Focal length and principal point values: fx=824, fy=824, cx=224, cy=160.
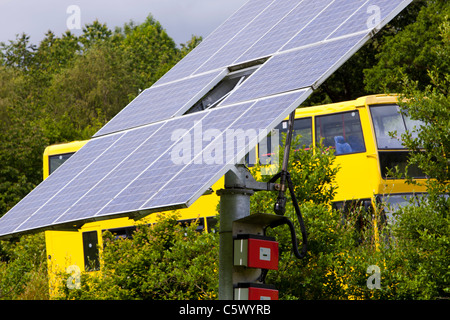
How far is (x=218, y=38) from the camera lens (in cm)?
1366

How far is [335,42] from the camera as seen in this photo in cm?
946

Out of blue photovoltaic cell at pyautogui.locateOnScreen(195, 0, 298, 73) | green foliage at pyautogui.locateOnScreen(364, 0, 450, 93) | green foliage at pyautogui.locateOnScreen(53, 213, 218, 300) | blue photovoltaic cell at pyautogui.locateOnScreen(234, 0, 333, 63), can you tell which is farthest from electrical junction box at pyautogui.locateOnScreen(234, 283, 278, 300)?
green foliage at pyautogui.locateOnScreen(364, 0, 450, 93)

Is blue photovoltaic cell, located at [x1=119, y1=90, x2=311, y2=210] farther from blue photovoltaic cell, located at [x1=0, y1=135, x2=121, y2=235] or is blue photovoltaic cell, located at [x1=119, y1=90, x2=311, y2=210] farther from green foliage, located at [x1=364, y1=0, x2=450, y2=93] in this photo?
green foliage, located at [x1=364, y1=0, x2=450, y2=93]

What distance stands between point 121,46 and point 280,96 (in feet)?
186

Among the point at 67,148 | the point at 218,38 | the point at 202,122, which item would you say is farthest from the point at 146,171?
the point at 67,148

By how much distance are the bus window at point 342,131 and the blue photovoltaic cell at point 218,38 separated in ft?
24.7

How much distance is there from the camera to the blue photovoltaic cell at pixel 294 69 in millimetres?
8828

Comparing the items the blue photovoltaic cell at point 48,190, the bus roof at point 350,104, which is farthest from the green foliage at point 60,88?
the blue photovoltaic cell at point 48,190

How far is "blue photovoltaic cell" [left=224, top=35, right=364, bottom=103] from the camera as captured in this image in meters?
8.83

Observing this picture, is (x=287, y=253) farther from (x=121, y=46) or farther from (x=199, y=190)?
(x=121, y=46)

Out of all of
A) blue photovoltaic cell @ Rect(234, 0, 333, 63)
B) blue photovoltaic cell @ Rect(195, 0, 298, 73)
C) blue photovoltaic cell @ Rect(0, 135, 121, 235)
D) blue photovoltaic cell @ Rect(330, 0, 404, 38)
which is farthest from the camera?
blue photovoltaic cell @ Rect(195, 0, 298, 73)

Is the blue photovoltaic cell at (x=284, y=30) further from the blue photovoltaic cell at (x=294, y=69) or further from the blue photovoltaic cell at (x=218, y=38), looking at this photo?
the blue photovoltaic cell at (x=218, y=38)

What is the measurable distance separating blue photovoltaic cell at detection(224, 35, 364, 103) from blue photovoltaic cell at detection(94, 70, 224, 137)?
1.07 meters

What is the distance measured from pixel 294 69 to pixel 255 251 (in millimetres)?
2185
